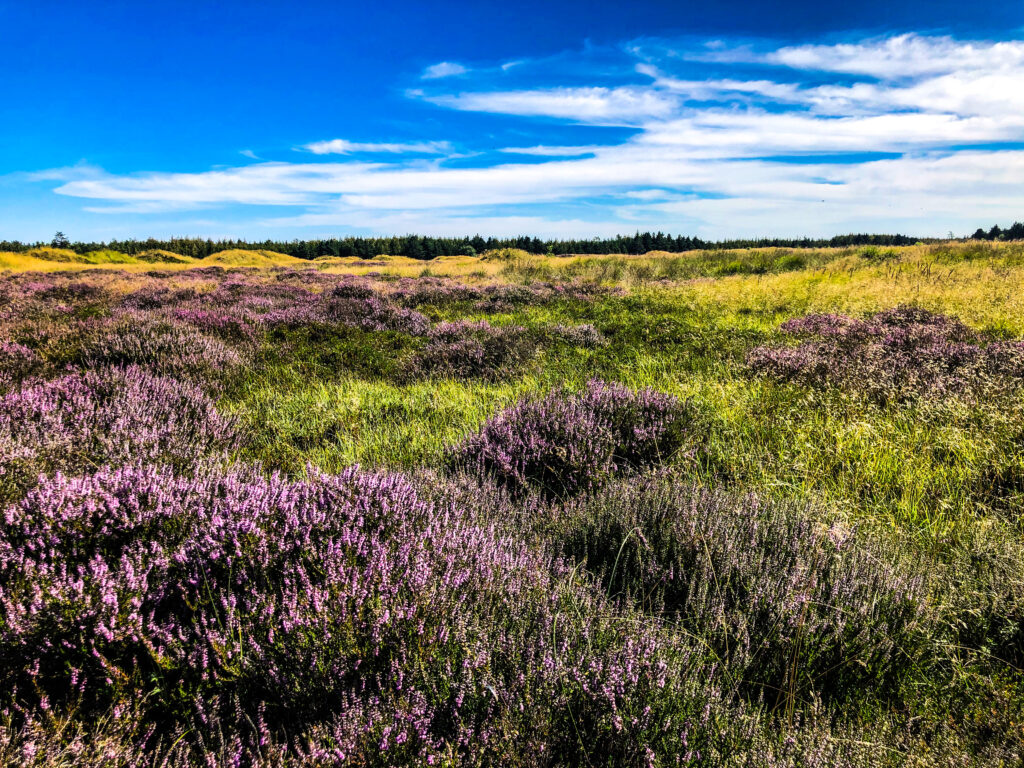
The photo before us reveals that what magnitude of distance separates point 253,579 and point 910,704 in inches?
86.5

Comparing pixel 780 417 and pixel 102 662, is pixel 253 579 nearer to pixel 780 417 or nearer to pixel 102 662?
pixel 102 662

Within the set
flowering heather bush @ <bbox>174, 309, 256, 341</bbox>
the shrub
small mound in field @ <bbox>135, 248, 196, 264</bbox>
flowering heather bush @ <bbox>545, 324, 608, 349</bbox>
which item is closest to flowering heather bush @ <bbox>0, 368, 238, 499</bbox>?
the shrub

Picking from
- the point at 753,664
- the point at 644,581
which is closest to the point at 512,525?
the point at 644,581

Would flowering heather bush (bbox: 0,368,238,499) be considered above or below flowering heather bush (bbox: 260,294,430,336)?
below

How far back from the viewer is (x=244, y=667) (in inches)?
55.3

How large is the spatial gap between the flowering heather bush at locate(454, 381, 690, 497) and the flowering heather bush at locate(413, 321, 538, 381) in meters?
2.27

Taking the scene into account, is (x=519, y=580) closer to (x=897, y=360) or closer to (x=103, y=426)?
(x=103, y=426)

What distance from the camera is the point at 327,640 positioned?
142cm

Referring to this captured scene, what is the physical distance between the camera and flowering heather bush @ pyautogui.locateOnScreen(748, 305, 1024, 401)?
4.54 metres

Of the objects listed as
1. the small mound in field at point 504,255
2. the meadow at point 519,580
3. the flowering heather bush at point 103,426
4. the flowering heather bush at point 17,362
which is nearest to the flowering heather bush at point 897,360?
the meadow at point 519,580

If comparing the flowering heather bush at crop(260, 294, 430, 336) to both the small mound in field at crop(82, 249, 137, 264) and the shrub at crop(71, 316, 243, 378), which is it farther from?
the small mound in field at crop(82, 249, 137, 264)

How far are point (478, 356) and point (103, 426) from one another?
4149 millimetres

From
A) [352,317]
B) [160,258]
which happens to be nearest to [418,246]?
[160,258]

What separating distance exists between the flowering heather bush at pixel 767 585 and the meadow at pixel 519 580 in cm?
1
